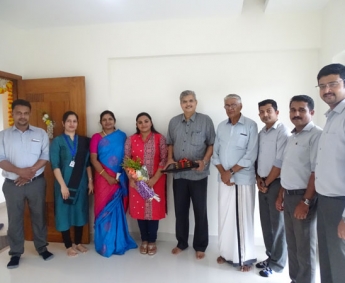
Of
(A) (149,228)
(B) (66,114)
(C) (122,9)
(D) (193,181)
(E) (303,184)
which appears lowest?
(A) (149,228)

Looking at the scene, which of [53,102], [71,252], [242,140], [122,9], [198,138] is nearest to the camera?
[242,140]

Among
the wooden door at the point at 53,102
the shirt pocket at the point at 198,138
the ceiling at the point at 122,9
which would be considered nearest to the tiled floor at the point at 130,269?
the wooden door at the point at 53,102

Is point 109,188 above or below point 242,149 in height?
below

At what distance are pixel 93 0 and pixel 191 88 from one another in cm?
135

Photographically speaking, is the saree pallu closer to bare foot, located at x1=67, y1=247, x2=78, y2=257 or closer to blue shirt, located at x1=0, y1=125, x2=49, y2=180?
bare foot, located at x1=67, y1=247, x2=78, y2=257

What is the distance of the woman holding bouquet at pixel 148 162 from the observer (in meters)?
2.69

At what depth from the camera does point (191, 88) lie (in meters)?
2.95

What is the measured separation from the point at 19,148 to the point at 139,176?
1.23 meters

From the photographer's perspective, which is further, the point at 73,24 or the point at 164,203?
the point at 73,24

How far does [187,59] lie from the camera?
9.63 ft

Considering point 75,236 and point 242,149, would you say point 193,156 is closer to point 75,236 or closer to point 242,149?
point 242,149

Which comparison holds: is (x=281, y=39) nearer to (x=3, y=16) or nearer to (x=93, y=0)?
(x=93, y=0)

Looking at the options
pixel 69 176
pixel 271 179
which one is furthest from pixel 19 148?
pixel 271 179

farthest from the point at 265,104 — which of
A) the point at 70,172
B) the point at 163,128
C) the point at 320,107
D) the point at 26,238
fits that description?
the point at 26,238
